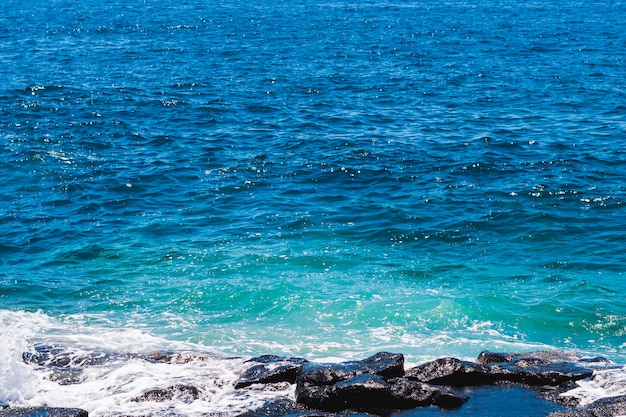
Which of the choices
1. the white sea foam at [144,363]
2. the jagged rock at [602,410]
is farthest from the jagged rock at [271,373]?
the jagged rock at [602,410]

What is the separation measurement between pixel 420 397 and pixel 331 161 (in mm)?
18921

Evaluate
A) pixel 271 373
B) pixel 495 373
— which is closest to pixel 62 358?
pixel 271 373

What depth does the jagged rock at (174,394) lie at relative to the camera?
18312 mm

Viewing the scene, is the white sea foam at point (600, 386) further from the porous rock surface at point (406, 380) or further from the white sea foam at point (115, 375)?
the white sea foam at point (115, 375)

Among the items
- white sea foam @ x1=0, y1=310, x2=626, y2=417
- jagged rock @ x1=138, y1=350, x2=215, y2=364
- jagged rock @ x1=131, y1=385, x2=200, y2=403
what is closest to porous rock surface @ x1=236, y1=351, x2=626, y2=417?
white sea foam @ x1=0, y1=310, x2=626, y2=417

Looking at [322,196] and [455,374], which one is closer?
[455,374]

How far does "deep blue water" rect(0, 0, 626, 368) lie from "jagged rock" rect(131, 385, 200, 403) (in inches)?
149

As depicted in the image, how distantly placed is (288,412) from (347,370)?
5.74 feet

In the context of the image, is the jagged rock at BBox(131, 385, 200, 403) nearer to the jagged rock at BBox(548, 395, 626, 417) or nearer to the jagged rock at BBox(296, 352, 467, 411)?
the jagged rock at BBox(296, 352, 467, 411)

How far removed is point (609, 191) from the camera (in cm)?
3186

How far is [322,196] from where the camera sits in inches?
1264

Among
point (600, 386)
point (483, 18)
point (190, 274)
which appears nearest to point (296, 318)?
Result: point (190, 274)

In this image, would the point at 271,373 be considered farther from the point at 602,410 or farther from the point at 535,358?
the point at 602,410

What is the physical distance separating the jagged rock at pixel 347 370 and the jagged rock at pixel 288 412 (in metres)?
0.73
